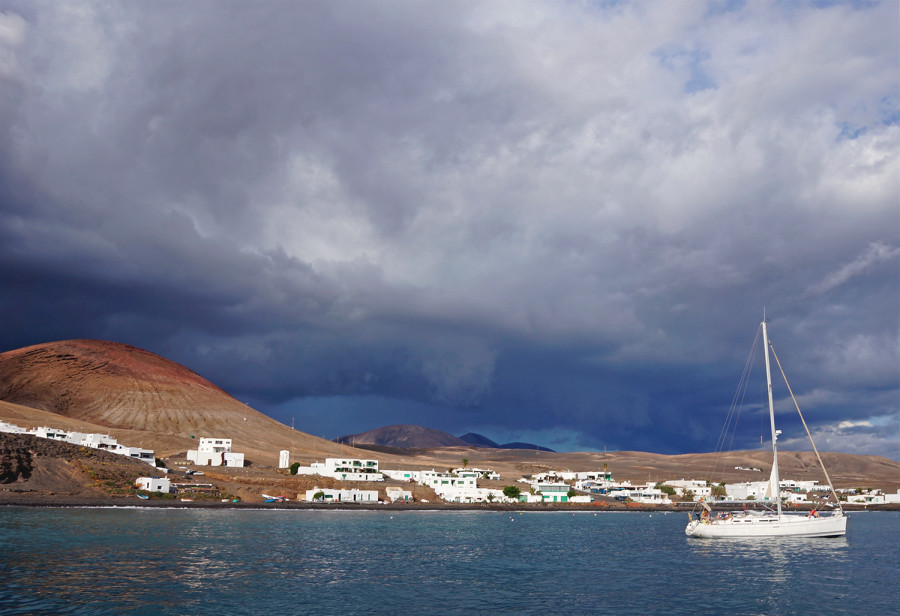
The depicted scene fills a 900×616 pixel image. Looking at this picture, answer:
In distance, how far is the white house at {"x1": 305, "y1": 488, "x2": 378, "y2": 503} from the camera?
151750mm

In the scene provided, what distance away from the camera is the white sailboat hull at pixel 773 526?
258ft

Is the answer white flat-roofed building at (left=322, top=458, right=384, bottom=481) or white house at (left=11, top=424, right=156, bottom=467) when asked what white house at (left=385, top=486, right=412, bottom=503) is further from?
white house at (left=11, top=424, right=156, bottom=467)

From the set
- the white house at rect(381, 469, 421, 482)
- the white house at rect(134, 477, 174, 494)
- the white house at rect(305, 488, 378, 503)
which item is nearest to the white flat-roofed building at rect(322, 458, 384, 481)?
the white house at rect(381, 469, 421, 482)

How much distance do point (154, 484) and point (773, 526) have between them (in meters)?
114

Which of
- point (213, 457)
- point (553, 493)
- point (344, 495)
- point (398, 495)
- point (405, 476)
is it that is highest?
point (213, 457)

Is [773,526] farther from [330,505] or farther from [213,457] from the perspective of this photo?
[213,457]

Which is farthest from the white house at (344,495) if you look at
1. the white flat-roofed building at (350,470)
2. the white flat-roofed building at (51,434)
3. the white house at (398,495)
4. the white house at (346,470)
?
the white flat-roofed building at (51,434)

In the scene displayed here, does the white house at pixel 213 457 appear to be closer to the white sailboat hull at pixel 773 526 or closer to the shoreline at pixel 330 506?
the shoreline at pixel 330 506

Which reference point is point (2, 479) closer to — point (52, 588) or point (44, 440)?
point (44, 440)

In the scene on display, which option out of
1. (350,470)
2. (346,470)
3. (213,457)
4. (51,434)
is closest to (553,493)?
(350,470)

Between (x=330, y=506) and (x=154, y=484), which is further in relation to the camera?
(x=330, y=506)

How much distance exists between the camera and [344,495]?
153500mm

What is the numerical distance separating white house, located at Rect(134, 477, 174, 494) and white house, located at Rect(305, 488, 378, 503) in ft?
101

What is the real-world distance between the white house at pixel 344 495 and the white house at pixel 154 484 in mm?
30806
